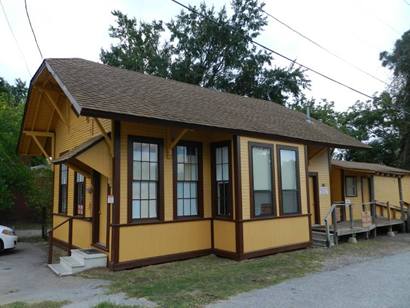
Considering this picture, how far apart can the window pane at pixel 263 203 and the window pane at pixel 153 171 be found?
283 centimetres

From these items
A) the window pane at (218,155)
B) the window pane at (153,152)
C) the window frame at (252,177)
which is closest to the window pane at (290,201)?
the window frame at (252,177)

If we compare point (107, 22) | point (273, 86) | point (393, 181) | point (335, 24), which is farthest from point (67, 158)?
point (107, 22)

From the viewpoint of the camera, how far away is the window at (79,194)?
37.0 feet

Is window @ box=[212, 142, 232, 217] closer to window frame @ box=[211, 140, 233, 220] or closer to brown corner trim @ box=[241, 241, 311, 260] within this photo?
window frame @ box=[211, 140, 233, 220]

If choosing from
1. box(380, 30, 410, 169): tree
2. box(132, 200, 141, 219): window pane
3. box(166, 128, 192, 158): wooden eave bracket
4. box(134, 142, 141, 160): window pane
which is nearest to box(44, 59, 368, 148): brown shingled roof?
box(166, 128, 192, 158): wooden eave bracket

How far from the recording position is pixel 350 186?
660 inches

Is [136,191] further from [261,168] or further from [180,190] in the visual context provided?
[261,168]

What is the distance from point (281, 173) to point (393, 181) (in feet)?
38.5

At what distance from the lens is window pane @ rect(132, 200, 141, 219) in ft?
29.6

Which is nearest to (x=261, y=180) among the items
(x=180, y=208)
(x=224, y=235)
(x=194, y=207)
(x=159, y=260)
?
(x=224, y=235)

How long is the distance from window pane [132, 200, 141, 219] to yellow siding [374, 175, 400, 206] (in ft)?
44.3

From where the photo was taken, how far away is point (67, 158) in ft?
28.3

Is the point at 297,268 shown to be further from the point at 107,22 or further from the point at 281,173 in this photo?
the point at 107,22

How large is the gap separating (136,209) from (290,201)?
4914mm
